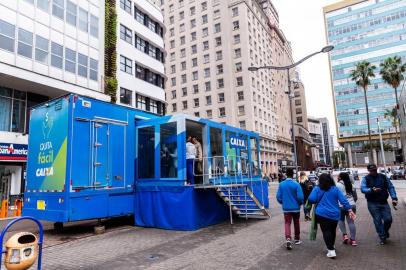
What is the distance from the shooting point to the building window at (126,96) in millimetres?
28439

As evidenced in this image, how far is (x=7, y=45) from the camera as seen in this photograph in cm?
1917

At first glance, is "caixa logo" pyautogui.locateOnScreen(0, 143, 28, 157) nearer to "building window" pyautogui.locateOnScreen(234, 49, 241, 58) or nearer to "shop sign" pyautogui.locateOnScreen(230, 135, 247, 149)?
"shop sign" pyautogui.locateOnScreen(230, 135, 247, 149)

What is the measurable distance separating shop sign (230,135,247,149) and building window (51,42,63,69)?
14713mm

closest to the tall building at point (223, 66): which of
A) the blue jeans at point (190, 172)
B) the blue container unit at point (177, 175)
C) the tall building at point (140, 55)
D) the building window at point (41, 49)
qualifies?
the tall building at point (140, 55)

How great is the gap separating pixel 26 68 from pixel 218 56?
45.1 m

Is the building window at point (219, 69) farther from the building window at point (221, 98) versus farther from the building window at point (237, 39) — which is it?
the building window at point (237, 39)

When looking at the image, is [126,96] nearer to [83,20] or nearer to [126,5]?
[83,20]

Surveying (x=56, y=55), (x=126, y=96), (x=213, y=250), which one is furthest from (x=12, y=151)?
(x=213, y=250)

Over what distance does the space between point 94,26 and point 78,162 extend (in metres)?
19.3

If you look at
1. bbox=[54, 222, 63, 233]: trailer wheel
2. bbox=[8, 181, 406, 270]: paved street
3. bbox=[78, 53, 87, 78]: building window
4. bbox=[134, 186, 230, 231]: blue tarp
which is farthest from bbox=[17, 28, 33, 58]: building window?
bbox=[134, 186, 230, 231]: blue tarp

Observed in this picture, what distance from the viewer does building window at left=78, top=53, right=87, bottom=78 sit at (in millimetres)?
23645

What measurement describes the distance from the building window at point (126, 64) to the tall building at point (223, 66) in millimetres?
30704

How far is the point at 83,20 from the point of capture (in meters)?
24.5

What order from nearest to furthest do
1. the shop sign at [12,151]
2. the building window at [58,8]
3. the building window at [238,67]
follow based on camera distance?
the shop sign at [12,151]
the building window at [58,8]
the building window at [238,67]
